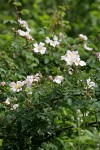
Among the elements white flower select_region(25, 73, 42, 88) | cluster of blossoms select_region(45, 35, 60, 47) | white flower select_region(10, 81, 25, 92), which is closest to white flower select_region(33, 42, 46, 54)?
cluster of blossoms select_region(45, 35, 60, 47)

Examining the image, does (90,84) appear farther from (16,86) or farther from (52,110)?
(16,86)

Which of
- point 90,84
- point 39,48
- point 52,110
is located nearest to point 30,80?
point 52,110

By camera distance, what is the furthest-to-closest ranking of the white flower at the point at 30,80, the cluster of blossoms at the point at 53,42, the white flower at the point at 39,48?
the cluster of blossoms at the point at 53,42 < the white flower at the point at 39,48 < the white flower at the point at 30,80

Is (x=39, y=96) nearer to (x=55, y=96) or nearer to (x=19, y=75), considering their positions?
(x=55, y=96)

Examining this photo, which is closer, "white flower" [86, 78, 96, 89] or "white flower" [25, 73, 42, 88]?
"white flower" [86, 78, 96, 89]

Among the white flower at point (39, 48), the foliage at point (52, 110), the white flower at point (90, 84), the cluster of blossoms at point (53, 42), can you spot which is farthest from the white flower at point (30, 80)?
the cluster of blossoms at point (53, 42)

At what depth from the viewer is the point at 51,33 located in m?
4.39

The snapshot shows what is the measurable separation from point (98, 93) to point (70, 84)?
170 millimetres

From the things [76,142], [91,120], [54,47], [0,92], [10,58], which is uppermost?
[54,47]

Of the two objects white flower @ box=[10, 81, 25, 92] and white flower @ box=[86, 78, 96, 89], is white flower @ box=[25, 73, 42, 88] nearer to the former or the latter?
white flower @ box=[10, 81, 25, 92]

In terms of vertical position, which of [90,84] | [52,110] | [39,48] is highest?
[39,48]

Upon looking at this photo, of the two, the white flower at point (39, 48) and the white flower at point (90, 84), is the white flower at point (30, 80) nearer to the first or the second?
the white flower at point (90, 84)

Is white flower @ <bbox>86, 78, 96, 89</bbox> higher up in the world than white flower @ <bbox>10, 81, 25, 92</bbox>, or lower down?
lower down

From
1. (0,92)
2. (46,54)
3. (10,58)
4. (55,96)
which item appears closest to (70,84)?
(55,96)
